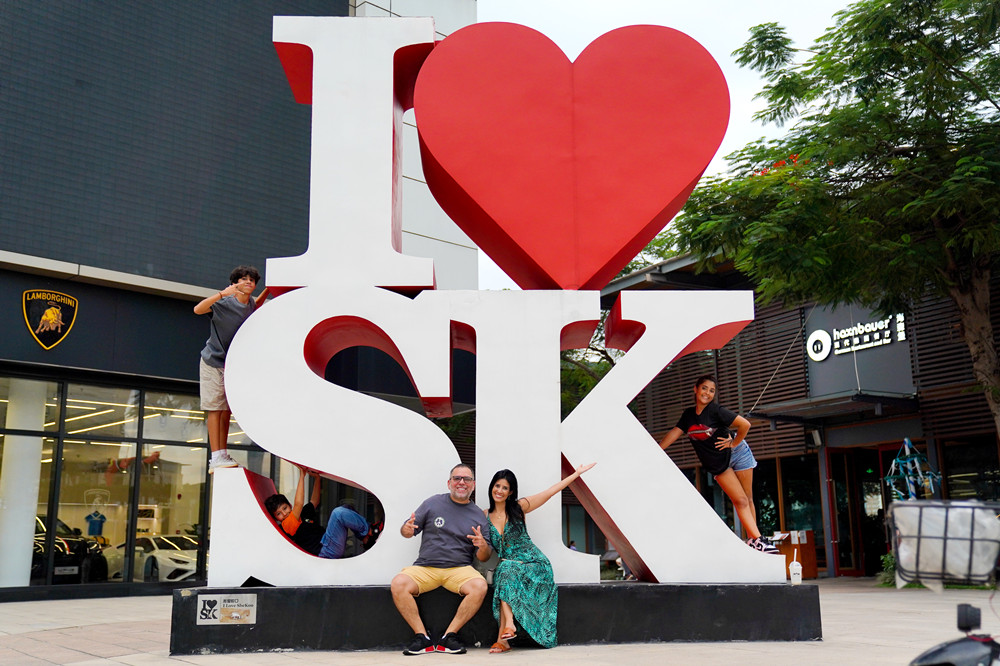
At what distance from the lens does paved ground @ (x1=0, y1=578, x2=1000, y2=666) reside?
5461mm

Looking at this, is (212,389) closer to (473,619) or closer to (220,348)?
(220,348)

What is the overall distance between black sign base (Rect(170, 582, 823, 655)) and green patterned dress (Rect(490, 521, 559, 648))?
16cm

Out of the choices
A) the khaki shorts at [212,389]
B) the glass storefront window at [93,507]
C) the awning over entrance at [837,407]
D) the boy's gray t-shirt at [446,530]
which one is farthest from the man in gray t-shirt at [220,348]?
the awning over entrance at [837,407]

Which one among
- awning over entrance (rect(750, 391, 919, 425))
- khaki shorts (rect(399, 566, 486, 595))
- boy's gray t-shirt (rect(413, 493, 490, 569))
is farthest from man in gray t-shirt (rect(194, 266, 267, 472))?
awning over entrance (rect(750, 391, 919, 425))

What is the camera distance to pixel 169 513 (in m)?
13.9

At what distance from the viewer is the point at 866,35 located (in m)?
11.4

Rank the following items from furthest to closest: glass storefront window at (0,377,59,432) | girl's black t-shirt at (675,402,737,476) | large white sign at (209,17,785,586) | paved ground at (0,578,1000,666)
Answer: glass storefront window at (0,377,59,432)
girl's black t-shirt at (675,402,737,476)
large white sign at (209,17,785,586)
paved ground at (0,578,1000,666)

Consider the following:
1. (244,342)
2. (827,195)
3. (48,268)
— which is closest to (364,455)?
(244,342)

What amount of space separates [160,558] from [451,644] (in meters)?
9.49

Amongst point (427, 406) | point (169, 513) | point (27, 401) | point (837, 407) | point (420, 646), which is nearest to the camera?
point (420, 646)

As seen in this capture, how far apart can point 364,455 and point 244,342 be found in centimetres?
123

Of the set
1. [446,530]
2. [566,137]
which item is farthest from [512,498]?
[566,137]

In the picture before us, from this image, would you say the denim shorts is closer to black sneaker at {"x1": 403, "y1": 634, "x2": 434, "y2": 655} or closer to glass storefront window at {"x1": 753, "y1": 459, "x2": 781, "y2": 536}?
black sneaker at {"x1": 403, "y1": 634, "x2": 434, "y2": 655}

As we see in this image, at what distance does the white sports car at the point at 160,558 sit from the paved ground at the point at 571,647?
110 inches
